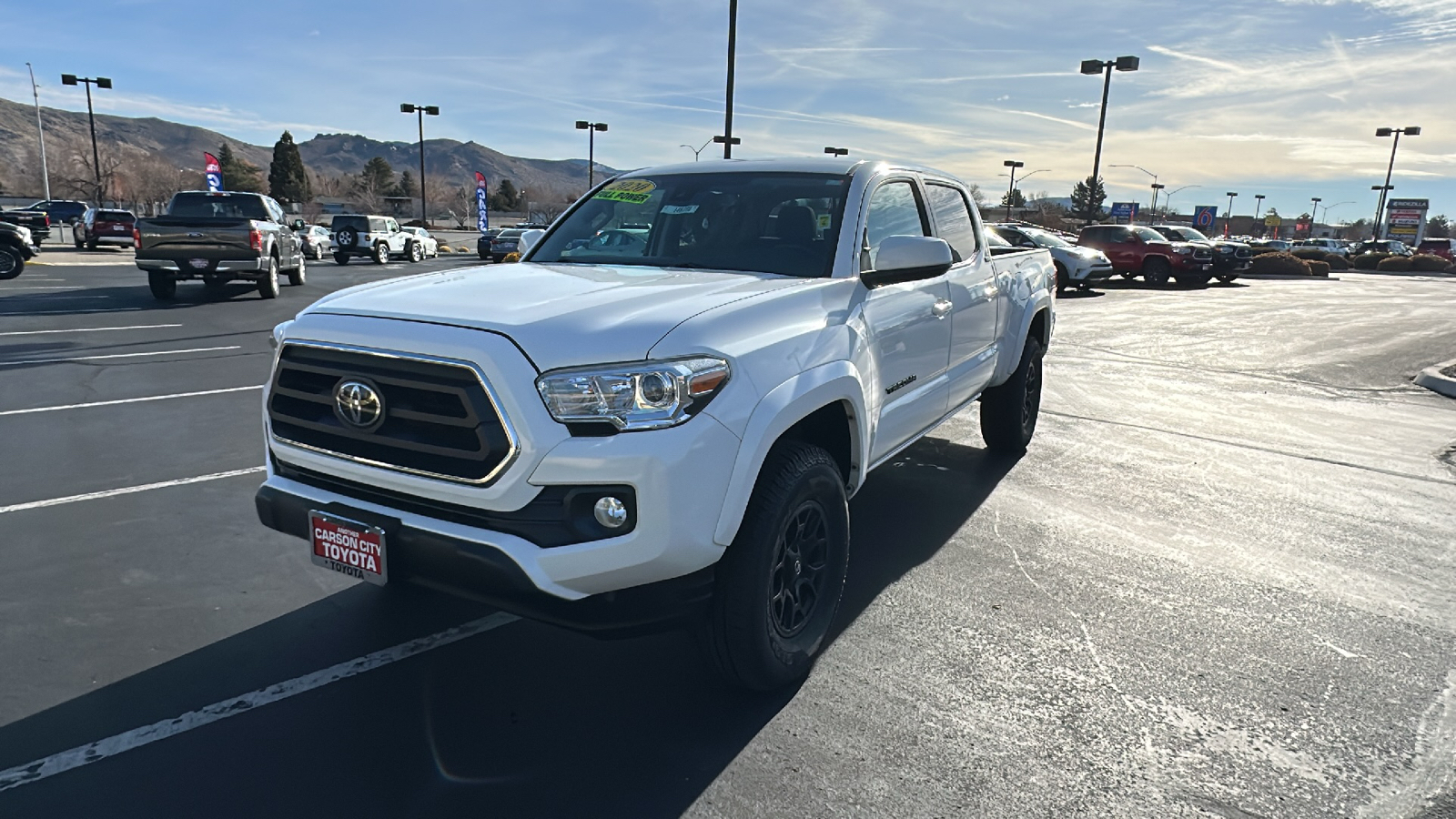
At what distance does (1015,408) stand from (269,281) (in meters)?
14.1

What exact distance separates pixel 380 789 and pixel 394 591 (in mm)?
1552

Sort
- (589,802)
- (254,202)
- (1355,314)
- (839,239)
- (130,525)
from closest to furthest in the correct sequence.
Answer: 1. (589,802)
2. (839,239)
3. (130,525)
4. (254,202)
5. (1355,314)

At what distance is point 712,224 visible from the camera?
422cm

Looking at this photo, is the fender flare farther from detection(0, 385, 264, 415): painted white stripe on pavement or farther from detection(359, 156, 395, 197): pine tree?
detection(359, 156, 395, 197): pine tree

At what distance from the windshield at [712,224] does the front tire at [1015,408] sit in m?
2.78

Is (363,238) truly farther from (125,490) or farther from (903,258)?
(903,258)

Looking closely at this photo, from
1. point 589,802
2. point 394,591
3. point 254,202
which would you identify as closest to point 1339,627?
point 589,802

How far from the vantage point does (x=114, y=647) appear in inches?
134

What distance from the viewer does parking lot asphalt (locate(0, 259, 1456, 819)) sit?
2.70m

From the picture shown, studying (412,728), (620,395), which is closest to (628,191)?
(620,395)

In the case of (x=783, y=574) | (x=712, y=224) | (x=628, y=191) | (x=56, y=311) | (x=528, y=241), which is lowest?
(x=56, y=311)

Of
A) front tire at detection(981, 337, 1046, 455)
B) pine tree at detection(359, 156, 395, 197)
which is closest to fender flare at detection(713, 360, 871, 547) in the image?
front tire at detection(981, 337, 1046, 455)

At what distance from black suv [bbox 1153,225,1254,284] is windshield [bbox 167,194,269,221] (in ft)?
78.5

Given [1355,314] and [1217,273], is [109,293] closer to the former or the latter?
[1355,314]
